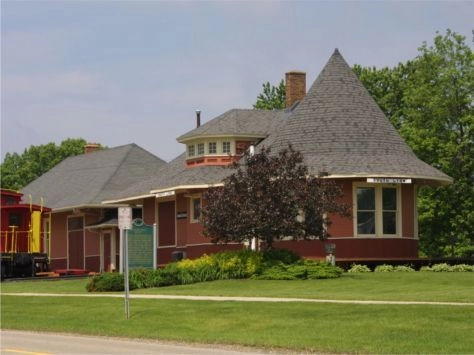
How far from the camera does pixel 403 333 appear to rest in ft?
63.8

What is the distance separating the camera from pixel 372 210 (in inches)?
1656

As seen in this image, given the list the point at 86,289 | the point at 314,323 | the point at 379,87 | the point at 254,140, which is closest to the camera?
the point at 314,323

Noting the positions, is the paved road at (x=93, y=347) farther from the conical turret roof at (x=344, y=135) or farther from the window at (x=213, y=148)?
the window at (x=213, y=148)

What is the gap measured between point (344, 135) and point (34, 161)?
59599 millimetres

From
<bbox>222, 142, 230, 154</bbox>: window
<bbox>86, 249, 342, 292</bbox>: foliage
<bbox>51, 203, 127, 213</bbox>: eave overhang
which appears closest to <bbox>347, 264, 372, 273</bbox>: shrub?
<bbox>86, 249, 342, 292</bbox>: foliage

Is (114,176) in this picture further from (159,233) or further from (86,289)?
(86,289)

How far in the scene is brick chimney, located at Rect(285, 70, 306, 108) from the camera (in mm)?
52719

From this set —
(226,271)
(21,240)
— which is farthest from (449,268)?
(21,240)

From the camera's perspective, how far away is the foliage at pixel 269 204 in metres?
35.3

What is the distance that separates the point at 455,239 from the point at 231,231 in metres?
26.5

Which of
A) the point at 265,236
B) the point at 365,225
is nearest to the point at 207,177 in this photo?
the point at 365,225

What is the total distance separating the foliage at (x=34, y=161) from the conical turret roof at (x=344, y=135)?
52704 mm

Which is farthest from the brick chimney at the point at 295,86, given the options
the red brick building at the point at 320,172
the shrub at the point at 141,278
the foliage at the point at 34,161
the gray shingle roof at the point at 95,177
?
the foliage at the point at 34,161

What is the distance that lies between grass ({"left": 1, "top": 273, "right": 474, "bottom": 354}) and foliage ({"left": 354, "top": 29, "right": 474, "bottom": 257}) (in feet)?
74.5
